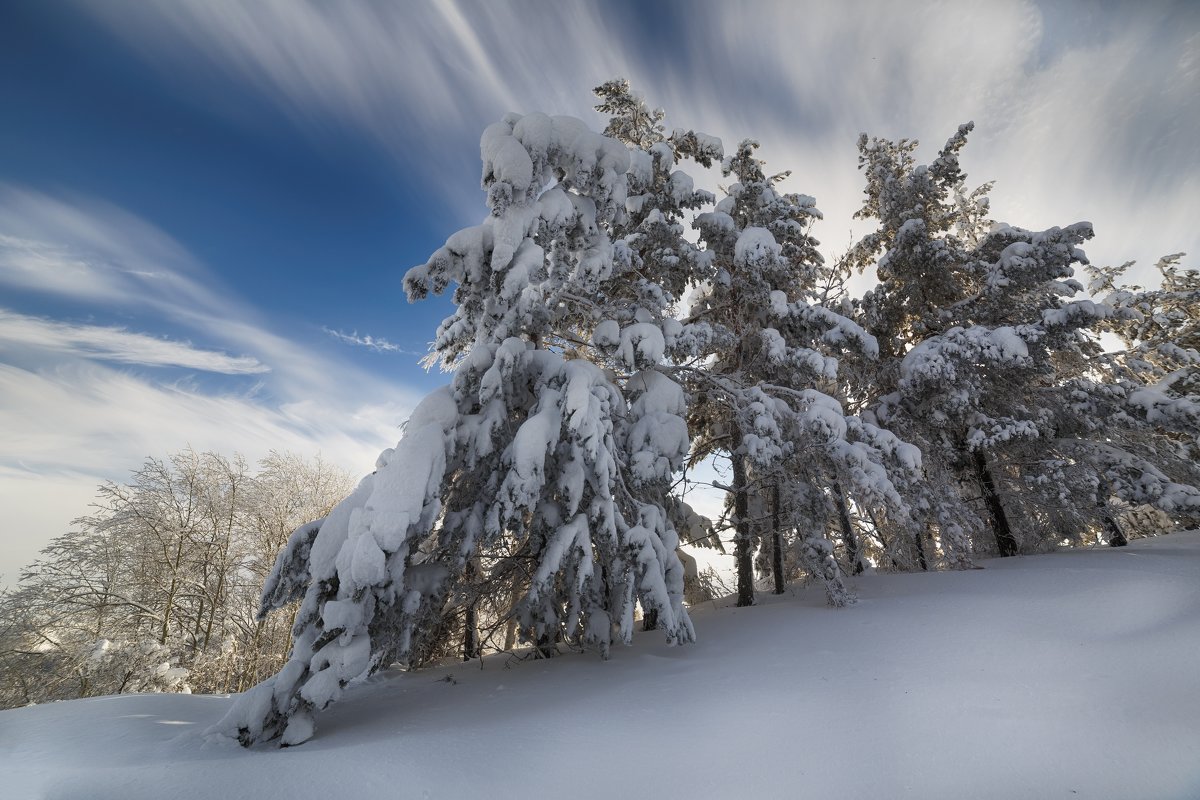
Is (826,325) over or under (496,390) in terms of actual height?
over

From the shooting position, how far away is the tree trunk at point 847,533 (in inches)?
332

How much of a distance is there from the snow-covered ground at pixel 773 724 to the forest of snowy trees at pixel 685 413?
2.25 feet

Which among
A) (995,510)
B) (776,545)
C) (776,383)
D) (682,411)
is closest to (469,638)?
(682,411)

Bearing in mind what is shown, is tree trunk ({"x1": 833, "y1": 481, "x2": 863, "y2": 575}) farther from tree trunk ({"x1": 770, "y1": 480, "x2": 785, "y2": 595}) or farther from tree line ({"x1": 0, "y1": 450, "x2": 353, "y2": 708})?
tree line ({"x1": 0, "y1": 450, "x2": 353, "y2": 708})

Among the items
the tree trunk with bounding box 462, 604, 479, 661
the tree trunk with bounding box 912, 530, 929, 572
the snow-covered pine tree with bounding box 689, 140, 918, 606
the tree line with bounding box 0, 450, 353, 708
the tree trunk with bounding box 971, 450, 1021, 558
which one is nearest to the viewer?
the snow-covered pine tree with bounding box 689, 140, 918, 606

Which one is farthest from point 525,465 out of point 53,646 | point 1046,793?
point 53,646

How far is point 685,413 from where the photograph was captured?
703cm

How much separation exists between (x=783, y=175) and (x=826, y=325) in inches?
178

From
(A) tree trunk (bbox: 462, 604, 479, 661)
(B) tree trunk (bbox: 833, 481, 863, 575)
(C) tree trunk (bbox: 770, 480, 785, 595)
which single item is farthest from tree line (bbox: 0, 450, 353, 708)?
(B) tree trunk (bbox: 833, 481, 863, 575)

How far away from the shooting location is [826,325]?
932 centimetres

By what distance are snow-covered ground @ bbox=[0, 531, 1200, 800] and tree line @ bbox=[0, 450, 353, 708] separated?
10247mm

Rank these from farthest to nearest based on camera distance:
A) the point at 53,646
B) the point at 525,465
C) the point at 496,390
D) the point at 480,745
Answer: the point at 53,646, the point at 496,390, the point at 525,465, the point at 480,745

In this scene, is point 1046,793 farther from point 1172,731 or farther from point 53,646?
point 53,646

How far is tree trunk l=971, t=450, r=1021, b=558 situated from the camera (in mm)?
10398
